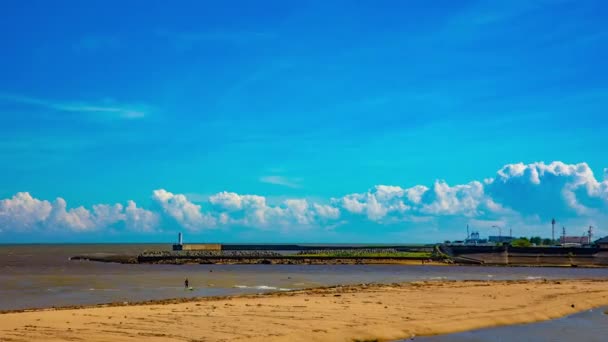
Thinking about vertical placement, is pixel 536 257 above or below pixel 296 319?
below

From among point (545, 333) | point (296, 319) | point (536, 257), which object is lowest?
point (536, 257)

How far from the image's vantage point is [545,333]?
29609 mm

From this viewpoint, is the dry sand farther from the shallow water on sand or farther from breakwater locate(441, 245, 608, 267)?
breakwater locate(441, 245, 608, 267)

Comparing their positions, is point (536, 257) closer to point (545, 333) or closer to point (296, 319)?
point (545, 333)

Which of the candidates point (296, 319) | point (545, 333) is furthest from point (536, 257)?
point (296, 319)

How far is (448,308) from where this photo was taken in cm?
3647

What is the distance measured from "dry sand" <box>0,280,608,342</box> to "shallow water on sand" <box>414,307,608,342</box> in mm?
945

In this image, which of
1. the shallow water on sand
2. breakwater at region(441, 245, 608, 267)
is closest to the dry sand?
the shallow water on sand

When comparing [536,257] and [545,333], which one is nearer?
[545,333]

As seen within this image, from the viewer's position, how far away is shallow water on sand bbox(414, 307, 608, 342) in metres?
27.5

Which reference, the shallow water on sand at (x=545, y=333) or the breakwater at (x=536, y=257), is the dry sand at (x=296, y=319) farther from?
the breakwater at (x=536, y=257)

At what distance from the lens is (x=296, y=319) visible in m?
29.6

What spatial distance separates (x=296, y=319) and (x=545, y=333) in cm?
1074

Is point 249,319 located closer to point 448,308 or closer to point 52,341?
point 52,341
